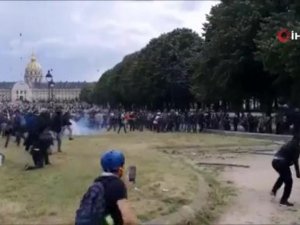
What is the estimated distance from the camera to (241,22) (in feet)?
156

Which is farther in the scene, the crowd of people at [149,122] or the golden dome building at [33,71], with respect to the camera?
the golden dome building at [33,71]

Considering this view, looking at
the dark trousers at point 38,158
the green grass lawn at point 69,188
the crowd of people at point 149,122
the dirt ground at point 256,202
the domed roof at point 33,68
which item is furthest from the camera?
the domed roof at point 33,68

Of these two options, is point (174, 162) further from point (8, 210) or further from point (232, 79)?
point (232, 79)

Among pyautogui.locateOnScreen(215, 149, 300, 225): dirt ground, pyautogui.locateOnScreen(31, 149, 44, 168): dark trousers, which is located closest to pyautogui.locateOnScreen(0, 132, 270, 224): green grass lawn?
pyautogui.locateOnScreen(31, 149, 44, 168): dark trousers

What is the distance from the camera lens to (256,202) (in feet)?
46.3

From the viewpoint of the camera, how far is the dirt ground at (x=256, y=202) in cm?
1226

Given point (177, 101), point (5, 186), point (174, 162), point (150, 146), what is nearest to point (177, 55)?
point (177, 101)

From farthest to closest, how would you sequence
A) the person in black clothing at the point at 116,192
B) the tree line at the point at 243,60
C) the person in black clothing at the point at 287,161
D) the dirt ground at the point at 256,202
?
the tree line at the point at 243,60 < the person in black clothing at the point at 287,161 < the dirt ground at the point at 256,202 < the person in black clothing at the point at 116,192

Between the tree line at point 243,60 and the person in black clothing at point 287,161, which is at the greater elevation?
the tree line at point 243,60

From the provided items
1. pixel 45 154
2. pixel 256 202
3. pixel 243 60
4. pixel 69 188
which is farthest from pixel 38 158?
pixel 243 60

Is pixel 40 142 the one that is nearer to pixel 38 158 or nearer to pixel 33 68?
pixel 38 158

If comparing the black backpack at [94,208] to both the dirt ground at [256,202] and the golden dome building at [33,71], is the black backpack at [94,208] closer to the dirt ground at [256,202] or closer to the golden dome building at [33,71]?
the dirt ground at [256,202]

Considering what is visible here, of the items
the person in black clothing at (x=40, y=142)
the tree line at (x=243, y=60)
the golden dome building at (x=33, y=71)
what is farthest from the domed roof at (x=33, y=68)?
the person in black clothing at (x=40, y=142)

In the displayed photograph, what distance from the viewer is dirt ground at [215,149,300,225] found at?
12.3 meters
